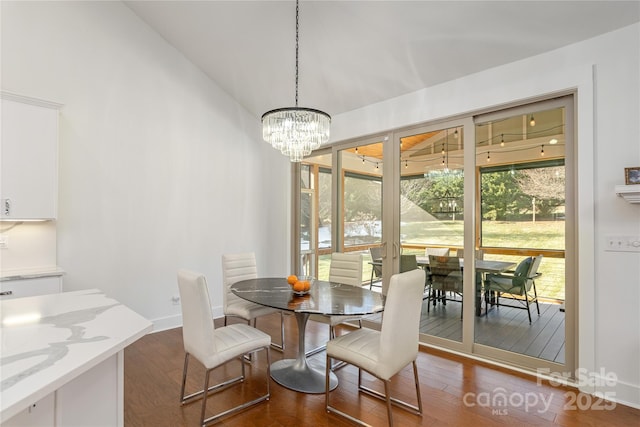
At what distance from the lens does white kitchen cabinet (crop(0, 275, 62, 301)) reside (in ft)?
8.69

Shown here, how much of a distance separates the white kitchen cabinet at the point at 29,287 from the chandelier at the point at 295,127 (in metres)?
2.31

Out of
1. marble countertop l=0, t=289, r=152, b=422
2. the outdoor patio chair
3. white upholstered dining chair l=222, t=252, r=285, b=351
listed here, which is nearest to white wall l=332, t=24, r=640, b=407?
the outdoor patio chair

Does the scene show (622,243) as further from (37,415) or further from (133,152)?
(133,152)

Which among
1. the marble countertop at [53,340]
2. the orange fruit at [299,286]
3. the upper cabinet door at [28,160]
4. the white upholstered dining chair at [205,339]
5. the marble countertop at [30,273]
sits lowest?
the white upholstered dining chair at [205,339]

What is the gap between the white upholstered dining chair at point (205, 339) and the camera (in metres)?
2.10

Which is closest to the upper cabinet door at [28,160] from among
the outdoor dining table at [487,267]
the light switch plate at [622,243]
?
the outdoor dining table at [487,267]

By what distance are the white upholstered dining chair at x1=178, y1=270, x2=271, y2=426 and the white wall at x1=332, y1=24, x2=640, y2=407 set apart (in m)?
2.55

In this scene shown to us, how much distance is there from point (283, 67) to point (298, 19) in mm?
813

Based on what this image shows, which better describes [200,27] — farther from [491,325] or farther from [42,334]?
[491,325]

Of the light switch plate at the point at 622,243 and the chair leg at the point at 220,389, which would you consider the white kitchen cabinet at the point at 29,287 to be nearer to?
the chair leg at the point at 220,389

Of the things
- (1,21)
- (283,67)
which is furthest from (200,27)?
(1,21)

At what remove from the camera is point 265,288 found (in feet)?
9.56

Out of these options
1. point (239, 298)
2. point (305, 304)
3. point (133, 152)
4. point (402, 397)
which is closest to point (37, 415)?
point (305, 304)

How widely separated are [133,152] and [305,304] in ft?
9.43
